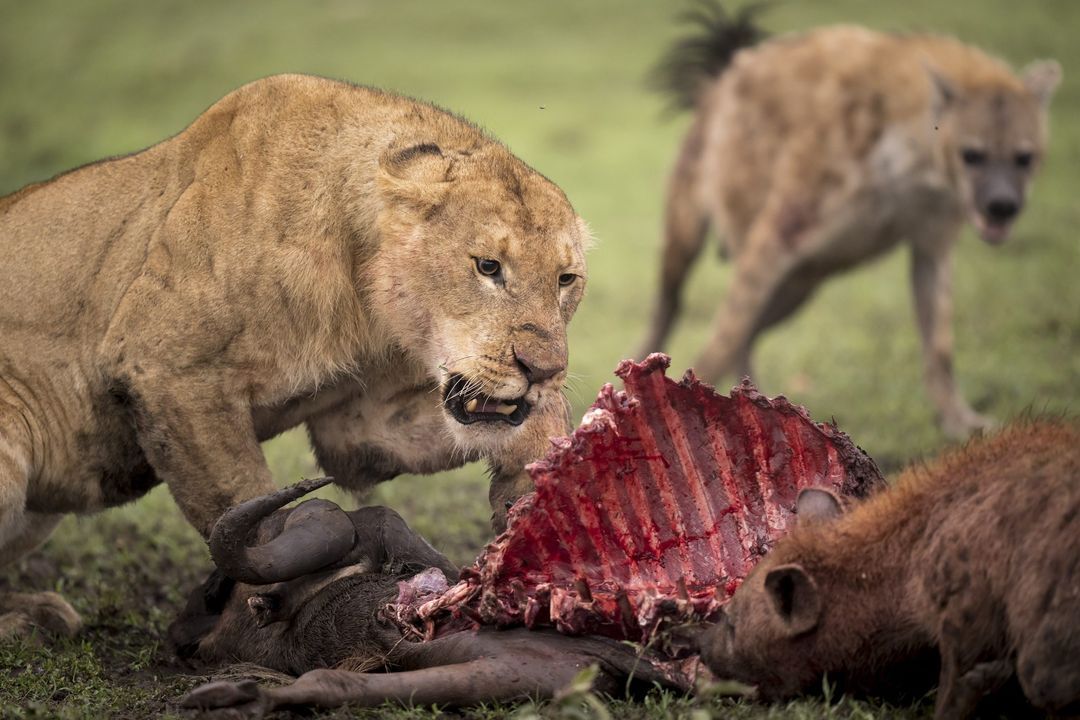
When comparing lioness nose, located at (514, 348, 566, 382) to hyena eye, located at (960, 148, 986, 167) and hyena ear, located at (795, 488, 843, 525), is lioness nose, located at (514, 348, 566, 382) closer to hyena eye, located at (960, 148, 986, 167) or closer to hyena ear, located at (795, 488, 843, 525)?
hyena ear, located at (795, 488, 843, 525)

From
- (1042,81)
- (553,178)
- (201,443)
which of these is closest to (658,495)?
(201,443)

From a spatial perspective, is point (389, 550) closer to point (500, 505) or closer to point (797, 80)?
point (500, 505)

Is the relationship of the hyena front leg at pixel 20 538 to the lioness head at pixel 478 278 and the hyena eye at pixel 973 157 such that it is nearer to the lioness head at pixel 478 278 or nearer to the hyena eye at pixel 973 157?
the lioness head at pixel 478 278

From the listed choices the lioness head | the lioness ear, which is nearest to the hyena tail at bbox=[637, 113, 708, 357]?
the lioness head

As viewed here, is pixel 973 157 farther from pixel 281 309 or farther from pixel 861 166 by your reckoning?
pixel 281 309

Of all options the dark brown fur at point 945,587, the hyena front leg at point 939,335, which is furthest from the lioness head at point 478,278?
the hyena front leg at point 939,335

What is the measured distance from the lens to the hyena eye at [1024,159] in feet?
27.1

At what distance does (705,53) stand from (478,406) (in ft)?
19.0

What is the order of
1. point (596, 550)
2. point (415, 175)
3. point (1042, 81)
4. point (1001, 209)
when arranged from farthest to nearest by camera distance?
1. point (1042, 81)
2. point (1001, 209)
3. point (415, 175)
4. point (596, 550)

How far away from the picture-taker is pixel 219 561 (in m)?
3.76

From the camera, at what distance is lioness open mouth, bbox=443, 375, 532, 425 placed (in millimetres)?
3951

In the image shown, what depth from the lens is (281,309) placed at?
13.5 ft

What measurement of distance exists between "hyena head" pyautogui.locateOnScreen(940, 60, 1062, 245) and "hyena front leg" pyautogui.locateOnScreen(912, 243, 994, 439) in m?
0.39

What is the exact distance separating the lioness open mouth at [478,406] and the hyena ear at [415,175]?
502 millimetres
